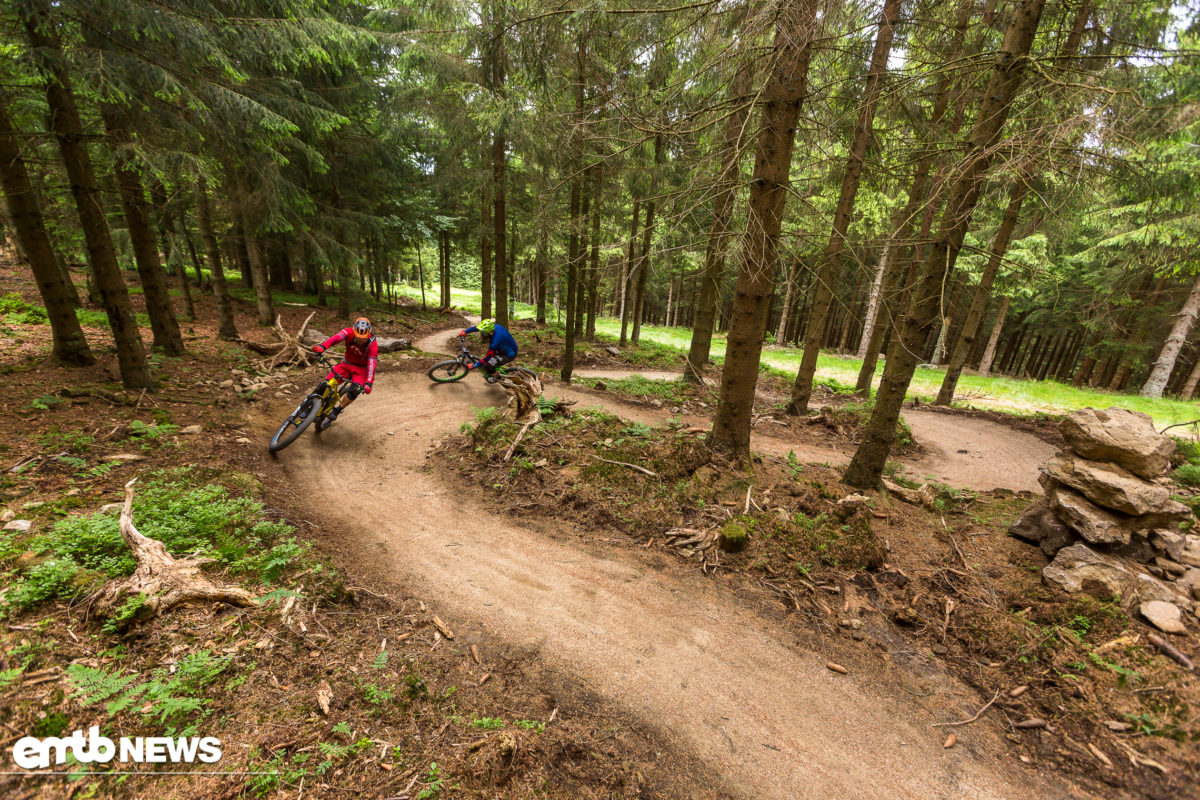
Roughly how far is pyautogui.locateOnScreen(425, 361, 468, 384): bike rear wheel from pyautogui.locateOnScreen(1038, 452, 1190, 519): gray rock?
13116mm

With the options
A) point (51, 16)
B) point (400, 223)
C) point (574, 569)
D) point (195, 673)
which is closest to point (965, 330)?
point (574, 569)

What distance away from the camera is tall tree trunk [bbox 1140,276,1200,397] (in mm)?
16875

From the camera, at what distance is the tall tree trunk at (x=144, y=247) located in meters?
8.92

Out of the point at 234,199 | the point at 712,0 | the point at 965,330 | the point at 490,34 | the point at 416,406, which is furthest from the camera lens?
the point at 965,330

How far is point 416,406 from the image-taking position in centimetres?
1101

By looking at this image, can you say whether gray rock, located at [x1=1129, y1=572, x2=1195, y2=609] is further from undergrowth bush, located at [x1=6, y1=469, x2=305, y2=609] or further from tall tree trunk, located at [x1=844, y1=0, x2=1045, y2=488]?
undergrowth bush, located at [x1=6, y1=469, x2=305, y2=609]

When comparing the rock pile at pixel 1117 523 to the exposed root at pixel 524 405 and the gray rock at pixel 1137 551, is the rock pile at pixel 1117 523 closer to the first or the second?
the gray rock at pixel 1137 551

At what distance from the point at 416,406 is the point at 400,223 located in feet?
46.5

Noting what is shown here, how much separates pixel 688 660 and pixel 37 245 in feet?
44.2

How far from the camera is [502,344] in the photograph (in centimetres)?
1184

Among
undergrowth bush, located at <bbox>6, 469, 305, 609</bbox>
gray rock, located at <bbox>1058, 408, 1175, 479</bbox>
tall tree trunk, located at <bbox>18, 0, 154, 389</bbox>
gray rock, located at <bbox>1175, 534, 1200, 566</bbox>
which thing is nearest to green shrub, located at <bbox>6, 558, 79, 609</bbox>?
undergrowth bush, located at <bbox>6, 469, 305, 609</bbox>

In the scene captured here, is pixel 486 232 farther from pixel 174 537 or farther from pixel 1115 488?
pixel 1115 488

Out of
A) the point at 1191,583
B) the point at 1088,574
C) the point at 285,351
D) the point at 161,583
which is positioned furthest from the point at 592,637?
the point at 285,351

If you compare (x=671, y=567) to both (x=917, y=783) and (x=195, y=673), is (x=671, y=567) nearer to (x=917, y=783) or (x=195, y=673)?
(x=917, y=783)
